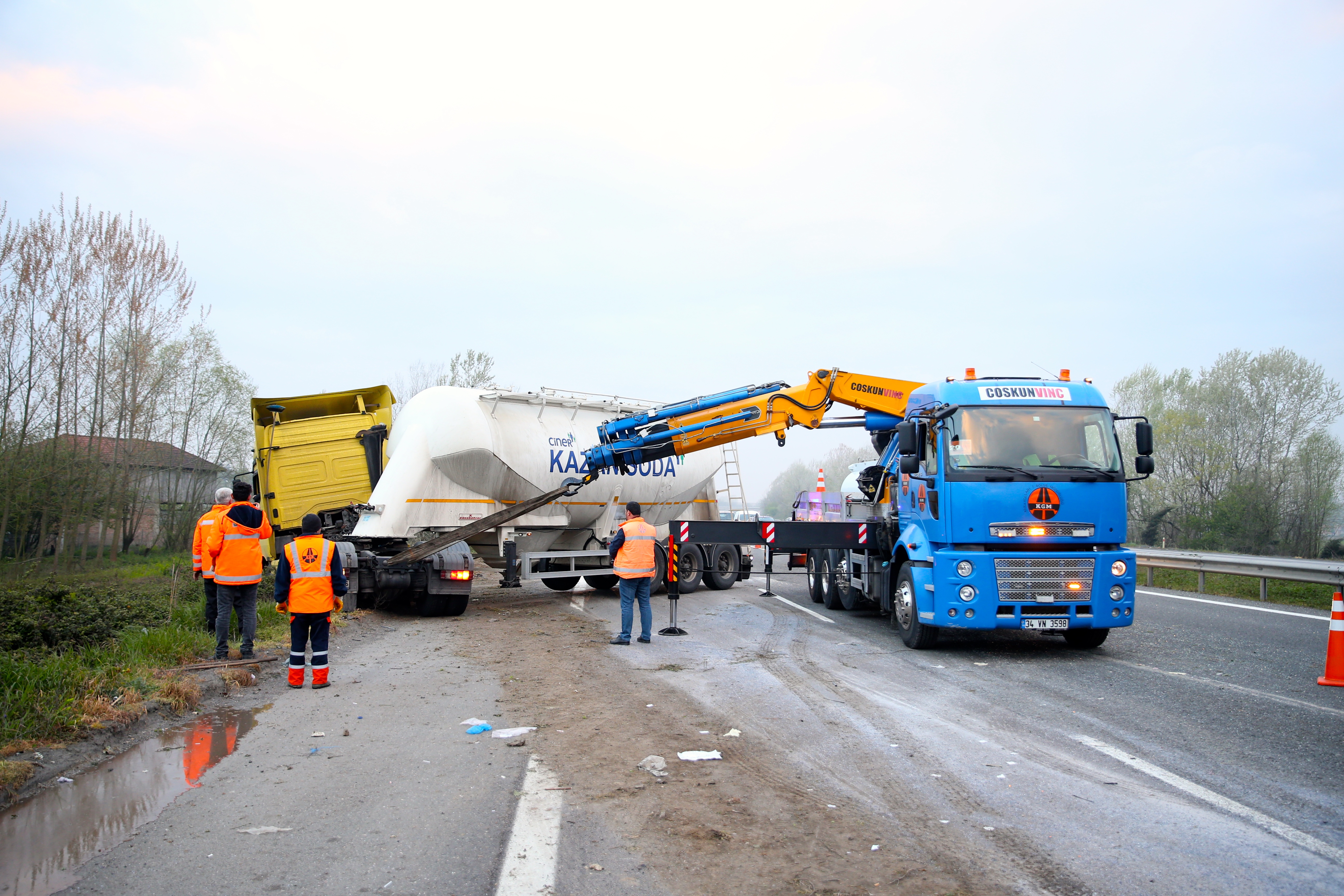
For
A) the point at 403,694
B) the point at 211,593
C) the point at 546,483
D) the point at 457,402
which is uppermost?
the point at 457,402

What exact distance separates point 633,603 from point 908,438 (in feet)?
12.7

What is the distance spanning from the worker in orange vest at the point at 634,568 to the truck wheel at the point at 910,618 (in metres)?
2.98

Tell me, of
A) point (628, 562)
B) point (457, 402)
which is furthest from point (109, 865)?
point (457, 402)

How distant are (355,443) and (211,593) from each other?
4.54 metres

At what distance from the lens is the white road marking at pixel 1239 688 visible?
20.5ft

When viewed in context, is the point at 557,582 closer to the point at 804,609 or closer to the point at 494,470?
the point at 494,470

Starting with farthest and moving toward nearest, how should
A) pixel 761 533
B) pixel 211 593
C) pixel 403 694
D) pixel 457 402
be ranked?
pixel 457 402
pixel 761 533
pixel 211 593
pixel 403 694

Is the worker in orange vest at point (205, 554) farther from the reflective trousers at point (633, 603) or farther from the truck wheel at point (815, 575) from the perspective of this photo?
the truck wheel at point (815, 575)

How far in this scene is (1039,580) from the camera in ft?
28.3

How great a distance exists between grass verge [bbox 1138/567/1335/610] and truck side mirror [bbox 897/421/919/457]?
7.76 metres

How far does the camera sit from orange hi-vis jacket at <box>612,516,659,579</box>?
10227 mm

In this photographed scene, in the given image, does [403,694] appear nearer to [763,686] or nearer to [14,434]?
[763,686]

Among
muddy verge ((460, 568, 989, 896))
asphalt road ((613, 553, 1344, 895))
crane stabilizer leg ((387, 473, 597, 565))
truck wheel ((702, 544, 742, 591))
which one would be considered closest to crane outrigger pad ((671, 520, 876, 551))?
asphalt road ((613, 553, 1344, 895))

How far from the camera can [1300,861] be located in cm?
356
